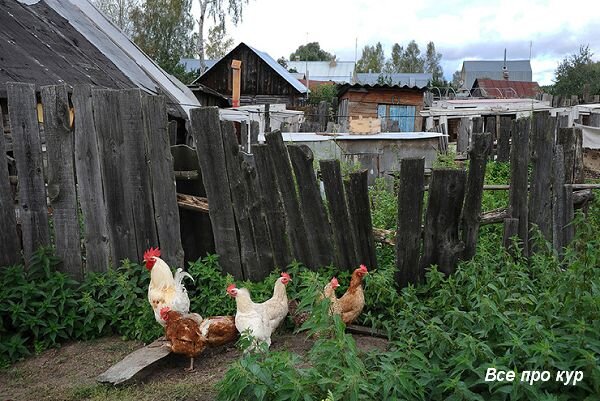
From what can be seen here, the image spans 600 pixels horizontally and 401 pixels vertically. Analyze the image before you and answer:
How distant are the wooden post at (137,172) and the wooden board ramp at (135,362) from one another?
0.96m

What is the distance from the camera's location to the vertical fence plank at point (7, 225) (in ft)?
15.1

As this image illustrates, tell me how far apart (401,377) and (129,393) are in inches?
68.1

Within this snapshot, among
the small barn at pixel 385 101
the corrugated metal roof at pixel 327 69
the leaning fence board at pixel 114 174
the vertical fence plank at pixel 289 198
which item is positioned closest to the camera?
the vertical fence plank at pixel 289 198

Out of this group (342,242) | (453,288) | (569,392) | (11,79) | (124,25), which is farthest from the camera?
(124,25)

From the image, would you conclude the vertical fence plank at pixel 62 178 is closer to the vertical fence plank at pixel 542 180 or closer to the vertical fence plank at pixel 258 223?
the vertical fence plank at pixel 258 223

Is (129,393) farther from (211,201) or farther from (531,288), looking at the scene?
(531,288)

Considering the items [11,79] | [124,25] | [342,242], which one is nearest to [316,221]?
[342,242]

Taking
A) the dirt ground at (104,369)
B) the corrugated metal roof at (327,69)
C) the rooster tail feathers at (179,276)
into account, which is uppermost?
the corrugated metal roof at (327,69)

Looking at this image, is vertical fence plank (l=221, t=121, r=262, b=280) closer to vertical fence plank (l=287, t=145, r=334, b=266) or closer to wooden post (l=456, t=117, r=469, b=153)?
vertical fence plank (l=287, t=145, r=334, b=266)

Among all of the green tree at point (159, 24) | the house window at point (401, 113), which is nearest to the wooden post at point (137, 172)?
the house window at point (401, 113)

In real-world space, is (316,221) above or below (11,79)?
below

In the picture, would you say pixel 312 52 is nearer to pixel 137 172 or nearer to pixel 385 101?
pixel 385 101

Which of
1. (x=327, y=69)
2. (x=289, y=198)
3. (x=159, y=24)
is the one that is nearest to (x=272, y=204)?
(x=289, y=198)

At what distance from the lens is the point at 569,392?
276cm
